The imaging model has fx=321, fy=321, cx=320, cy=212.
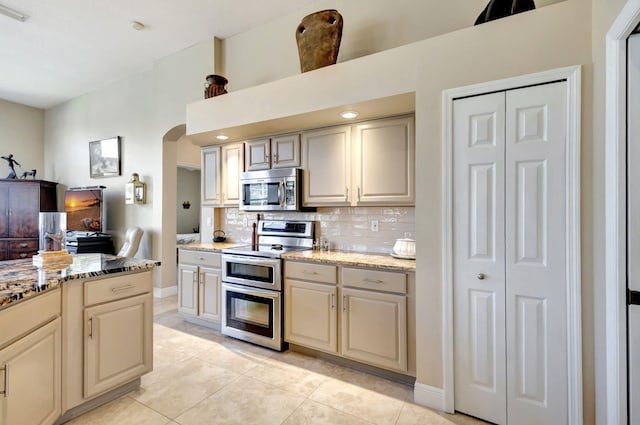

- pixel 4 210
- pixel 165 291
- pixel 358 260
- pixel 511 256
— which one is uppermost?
pixel 4 210

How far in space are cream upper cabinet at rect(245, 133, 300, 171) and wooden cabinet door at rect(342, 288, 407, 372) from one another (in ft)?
4.90

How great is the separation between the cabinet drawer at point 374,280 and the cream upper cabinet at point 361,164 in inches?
25.9

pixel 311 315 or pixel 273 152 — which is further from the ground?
pixel 273 152

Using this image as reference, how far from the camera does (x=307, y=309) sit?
2.79m

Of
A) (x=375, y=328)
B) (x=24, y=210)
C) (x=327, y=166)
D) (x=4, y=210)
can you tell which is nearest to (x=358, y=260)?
(x=375, y=328)

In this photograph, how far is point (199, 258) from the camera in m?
3.54

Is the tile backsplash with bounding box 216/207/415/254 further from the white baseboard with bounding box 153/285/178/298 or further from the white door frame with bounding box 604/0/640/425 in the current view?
the white baseboard with bounding box 153/285/178/298

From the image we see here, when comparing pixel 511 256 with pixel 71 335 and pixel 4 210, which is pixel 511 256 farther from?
pixel 4 210

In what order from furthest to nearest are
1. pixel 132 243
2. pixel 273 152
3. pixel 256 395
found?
pixel 132 243, pixel 273 152, pixel 256 395

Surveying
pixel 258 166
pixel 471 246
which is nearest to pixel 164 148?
pixel 258 166

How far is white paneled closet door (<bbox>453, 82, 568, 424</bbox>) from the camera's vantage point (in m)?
1.80

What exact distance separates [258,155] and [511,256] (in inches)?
103

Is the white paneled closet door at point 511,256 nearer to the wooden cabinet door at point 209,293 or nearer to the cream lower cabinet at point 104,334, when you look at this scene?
the cream lower cabinet at point 104,334

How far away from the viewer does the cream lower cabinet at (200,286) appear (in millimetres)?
3424
